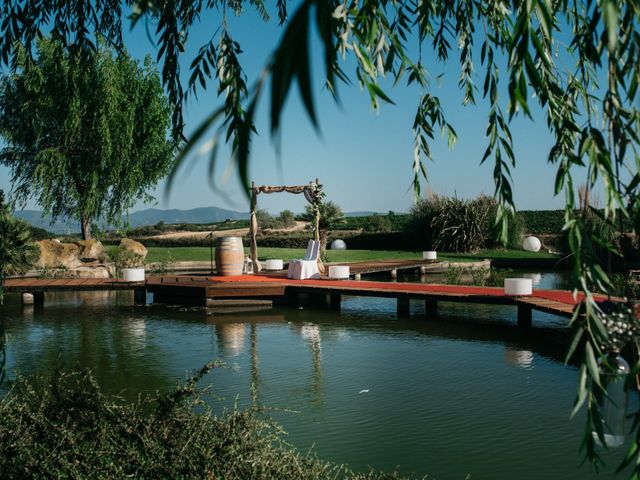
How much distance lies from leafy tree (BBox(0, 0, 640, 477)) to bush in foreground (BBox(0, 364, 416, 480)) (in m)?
1.46

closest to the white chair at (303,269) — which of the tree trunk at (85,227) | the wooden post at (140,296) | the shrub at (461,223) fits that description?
the wooden post at (140,296)

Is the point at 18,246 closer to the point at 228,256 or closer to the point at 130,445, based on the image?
the point at 228,256

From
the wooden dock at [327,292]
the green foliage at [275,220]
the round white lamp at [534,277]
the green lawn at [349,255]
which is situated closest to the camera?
the wooden dock at [327,292]

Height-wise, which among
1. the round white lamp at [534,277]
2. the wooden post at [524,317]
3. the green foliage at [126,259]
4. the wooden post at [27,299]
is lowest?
the wooden post at [524,317]

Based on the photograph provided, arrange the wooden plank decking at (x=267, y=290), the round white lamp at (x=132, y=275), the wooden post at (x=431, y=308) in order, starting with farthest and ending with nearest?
the round white lamp at (x=132, y=275) < the wooden post at (x=431, y=308) < the wooden plank decking at (x=267, y=290)

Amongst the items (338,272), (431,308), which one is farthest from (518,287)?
(338,272)

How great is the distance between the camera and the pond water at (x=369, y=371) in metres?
4.93

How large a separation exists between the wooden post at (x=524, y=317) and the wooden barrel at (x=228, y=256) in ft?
23.4

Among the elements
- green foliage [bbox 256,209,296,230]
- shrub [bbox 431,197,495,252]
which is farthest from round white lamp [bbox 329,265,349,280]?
green foliage [bbox 256,209,296,230]

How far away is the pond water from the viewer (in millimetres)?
4934

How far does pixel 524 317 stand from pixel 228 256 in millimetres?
7373

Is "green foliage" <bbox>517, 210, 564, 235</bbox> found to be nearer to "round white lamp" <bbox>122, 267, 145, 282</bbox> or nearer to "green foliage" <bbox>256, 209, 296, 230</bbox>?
"green foliage" <bbox>256, 209, 296, 230</bbox>

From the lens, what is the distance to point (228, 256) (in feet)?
51.6

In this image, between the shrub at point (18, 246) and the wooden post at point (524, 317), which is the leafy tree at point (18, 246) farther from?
the wooden post at point (524, 317)
